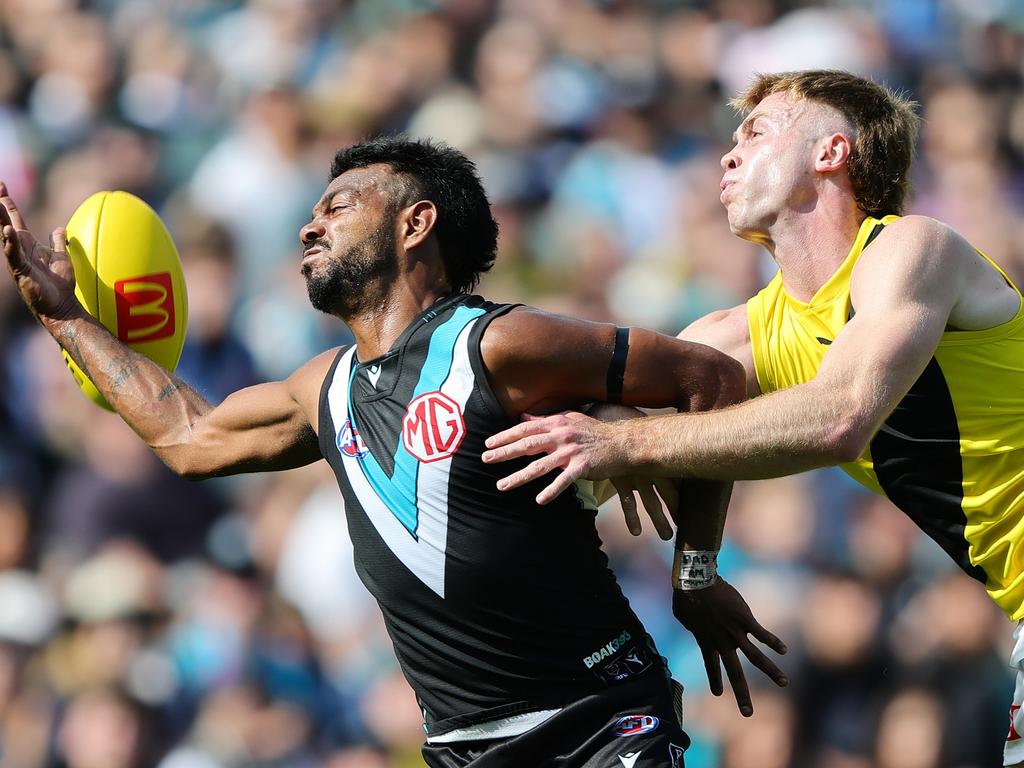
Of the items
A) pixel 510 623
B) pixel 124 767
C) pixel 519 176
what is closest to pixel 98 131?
pixel 519 176

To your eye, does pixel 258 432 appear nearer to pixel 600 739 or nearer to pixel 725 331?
pixel 600 739

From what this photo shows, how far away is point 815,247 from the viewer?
13.2 ft

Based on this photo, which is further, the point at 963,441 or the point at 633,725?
the point at 963,441

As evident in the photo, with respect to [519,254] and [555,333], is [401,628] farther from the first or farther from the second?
[519,254]

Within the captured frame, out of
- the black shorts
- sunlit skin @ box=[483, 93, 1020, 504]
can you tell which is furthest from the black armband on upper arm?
the black shorts

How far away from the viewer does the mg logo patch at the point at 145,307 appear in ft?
14.2

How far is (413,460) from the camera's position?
350cm

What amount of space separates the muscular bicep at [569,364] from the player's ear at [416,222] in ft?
1.81

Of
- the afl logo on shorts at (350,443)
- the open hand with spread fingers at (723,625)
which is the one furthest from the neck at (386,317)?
the open hand with spread fingers at (723,625)

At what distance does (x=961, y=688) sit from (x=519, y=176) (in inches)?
148

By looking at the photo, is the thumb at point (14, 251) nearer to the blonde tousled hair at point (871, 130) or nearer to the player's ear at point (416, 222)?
the player's ear at point (416, 222)

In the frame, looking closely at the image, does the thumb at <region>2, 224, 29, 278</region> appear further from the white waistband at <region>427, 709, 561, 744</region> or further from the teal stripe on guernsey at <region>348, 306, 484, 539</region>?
the white waistband at <region>427, 709, 561, 744</region>

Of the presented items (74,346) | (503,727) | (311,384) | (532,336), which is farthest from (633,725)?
(74,346)

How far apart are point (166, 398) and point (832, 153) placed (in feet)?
7.51
